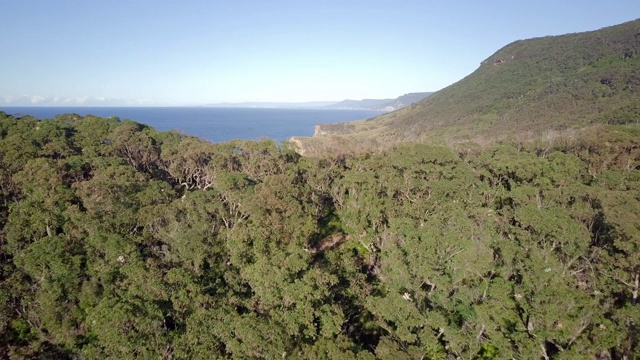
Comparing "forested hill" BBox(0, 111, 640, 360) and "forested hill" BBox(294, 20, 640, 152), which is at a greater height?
"forested hill" BBox(294, 20, 640, 152)

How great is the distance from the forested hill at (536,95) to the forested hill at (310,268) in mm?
48749

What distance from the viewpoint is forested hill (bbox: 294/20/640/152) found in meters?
90.1

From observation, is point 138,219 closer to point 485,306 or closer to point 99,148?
point 99,148

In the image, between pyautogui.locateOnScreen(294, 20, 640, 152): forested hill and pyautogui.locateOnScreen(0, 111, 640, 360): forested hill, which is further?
pyautogui.locateOnScreen(294, 20, 640, 152): forested hill

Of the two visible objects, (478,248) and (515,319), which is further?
(478,248)

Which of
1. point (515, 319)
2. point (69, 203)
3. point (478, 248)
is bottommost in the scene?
point (515, 319)

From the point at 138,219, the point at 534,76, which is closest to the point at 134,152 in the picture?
the point at 138,219

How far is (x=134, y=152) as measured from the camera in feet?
118

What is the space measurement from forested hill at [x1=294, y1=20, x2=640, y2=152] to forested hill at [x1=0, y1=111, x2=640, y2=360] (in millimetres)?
48749

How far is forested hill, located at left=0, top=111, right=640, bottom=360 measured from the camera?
14.9 meters

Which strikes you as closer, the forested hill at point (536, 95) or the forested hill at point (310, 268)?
the forested hill at point (310, 268)

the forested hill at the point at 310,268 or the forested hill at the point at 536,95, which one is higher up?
the forested hill at the point at 536,95

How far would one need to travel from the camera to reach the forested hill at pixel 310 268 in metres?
14.9

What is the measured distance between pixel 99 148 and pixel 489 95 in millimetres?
145531
